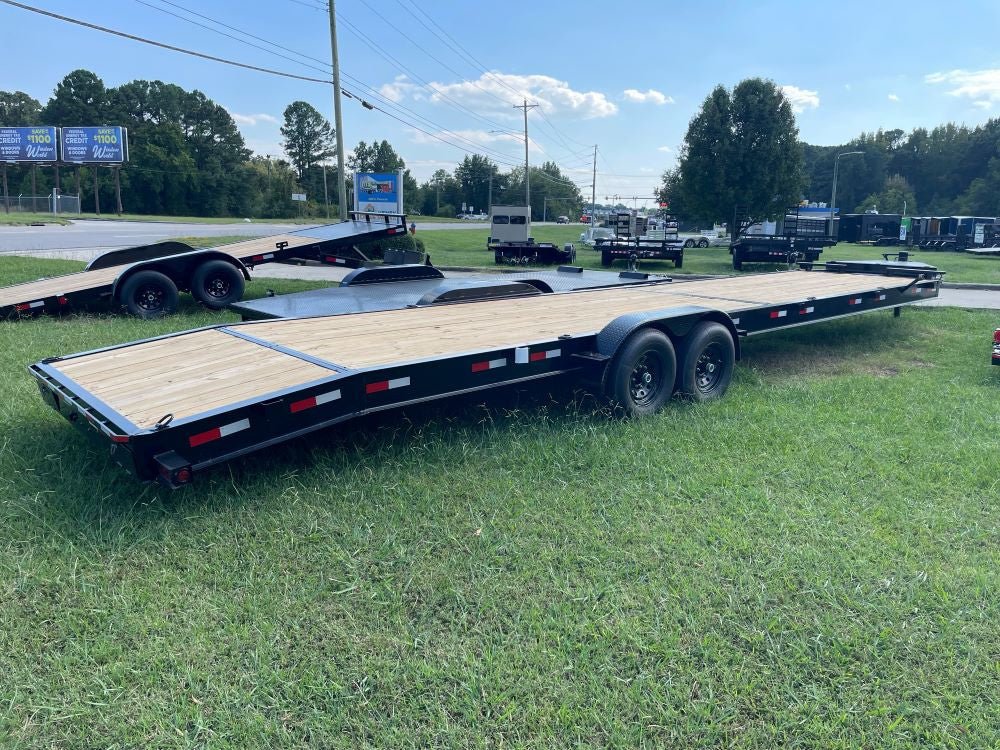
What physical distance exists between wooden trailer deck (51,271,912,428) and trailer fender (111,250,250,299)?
4569mm

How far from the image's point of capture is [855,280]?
878cm

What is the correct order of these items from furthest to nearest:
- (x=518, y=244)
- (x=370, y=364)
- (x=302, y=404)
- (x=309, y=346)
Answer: (x=518, y=244) < (x=309, y=346) < (x=370, y=364) < (x=302, y=404)

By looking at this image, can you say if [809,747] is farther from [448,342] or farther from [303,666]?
[448,342]

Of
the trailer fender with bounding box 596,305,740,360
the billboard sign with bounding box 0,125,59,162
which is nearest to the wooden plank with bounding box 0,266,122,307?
the trailer fender with bounding box 596,305,740,360

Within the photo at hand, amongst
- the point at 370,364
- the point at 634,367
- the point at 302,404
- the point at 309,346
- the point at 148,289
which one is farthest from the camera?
the point at 148,289

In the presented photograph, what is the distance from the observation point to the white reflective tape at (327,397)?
3527 mm

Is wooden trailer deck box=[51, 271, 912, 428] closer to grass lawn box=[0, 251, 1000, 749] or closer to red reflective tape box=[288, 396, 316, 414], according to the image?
red reflective tape box=[288, 396, 316, 414]

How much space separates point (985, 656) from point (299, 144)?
99.7 meters

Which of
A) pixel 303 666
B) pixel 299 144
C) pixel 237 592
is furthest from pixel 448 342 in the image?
pixel 299 144

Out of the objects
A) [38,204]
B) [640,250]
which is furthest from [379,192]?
[38,204]

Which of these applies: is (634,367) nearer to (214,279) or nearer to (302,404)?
(302,404)

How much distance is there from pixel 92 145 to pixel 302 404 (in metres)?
61.1

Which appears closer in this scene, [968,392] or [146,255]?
[968,392]

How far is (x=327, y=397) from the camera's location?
3562 millimetres
